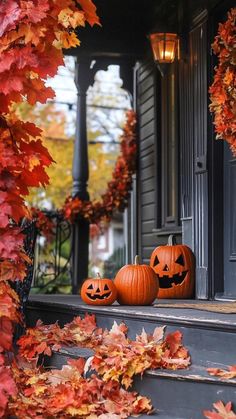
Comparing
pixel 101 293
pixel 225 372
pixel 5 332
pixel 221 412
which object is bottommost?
pixel 221 412

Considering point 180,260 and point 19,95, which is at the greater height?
point 19,95

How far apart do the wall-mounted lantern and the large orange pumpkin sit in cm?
250

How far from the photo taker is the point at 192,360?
12.6 feet

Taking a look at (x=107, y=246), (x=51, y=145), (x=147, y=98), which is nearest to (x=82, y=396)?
(x=147, y=98)

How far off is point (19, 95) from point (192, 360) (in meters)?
1.66

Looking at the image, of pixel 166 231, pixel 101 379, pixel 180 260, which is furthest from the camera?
pixel 166 231

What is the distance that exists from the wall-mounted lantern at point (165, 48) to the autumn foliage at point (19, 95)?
138 inches

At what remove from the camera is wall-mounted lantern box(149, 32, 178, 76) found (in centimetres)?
684

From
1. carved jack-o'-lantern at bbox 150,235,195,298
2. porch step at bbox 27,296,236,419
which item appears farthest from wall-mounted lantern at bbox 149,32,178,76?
porch step at bbox 27,296,236,419

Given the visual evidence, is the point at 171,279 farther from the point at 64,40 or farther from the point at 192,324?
the point at 64,40

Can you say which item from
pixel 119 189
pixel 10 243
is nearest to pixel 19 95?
pixel 10 243

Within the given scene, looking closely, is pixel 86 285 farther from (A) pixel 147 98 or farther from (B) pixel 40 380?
(A) pixel 147 98

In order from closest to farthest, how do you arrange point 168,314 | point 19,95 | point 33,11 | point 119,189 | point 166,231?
point 33,11, point 19,95, point 168,314, point 166,231, point 119,189

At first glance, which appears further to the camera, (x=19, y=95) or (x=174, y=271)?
(x=174, y=271)
